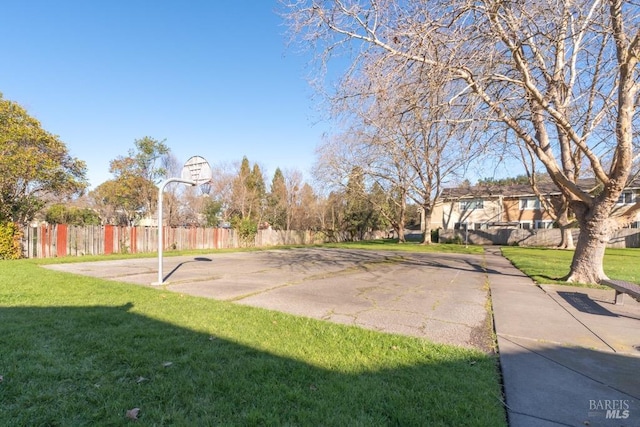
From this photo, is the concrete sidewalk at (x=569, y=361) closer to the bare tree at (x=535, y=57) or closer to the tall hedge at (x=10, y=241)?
the bare tree at (x=535, y=57)

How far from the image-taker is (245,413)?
2510 millimetres

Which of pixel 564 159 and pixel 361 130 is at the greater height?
pixel 361 130

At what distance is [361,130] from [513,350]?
29.8 feet

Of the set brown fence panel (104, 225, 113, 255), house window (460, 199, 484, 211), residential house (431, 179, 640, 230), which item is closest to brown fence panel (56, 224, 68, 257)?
brown fence panel (104, 225, 113, 255)

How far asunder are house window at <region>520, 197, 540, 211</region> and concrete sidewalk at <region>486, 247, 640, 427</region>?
35.7 m

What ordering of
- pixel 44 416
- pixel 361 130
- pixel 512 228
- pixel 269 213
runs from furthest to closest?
pixel 269 213, pixel 512 228, pixel 361 130, pixel 44 416

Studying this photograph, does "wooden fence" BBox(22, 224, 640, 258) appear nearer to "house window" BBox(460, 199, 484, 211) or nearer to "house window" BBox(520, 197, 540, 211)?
"house window" BBox(460, 199, 484, 211)

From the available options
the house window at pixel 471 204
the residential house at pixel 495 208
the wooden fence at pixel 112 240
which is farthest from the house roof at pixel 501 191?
the wooden fence at pixel 112 240

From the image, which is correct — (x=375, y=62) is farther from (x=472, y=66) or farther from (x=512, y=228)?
(x=512, y=228)

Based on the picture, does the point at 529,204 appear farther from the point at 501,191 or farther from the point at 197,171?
the point at 197,171

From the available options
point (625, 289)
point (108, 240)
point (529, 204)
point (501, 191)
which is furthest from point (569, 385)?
point (529, 204)

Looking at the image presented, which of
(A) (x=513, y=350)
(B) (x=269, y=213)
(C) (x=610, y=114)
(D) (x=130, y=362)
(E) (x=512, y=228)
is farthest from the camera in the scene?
(B) (x=269, y=213)

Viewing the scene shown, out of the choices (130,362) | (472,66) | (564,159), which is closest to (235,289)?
(130,362)

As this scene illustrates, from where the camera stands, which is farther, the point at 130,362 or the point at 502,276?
the point at 502,276
